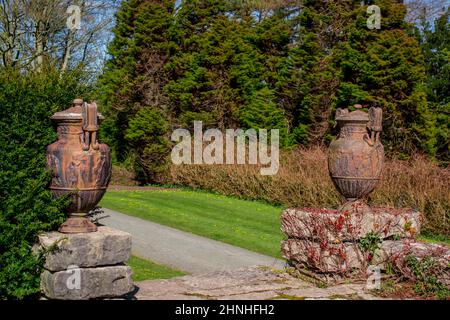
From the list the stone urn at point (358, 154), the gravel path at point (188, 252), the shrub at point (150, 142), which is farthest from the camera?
the shrub at point (150, 142)

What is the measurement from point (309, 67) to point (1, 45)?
10.9 metres

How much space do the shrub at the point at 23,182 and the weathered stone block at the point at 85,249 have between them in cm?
17

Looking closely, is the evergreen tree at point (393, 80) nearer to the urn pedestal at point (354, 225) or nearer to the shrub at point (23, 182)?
the urn pedestal at point (354, 225)

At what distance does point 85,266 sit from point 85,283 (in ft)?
0.48

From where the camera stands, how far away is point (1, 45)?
2075cm

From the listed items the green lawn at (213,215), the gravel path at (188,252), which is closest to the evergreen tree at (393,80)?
the green lawn at (213,215)

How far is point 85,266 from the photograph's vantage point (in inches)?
202

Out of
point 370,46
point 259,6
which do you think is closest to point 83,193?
point 370,46

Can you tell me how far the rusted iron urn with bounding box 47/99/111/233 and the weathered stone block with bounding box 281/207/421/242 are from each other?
2709 mm

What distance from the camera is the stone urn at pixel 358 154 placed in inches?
276

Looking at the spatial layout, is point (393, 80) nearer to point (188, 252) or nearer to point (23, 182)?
point (188, 252)

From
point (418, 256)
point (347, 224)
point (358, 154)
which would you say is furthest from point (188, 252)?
point (418, 256)

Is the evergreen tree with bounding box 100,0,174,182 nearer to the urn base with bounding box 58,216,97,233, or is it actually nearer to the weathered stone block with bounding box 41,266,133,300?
the urn base with bounding box 58,216,97,233

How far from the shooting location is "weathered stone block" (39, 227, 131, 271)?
5074mm
